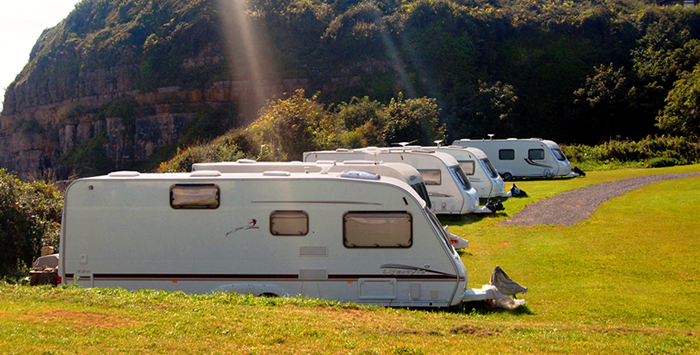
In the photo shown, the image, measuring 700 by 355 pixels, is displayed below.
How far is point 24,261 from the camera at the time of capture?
10938 millimetres

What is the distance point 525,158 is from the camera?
1259 inches

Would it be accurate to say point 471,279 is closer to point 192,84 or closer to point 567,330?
point 567,330

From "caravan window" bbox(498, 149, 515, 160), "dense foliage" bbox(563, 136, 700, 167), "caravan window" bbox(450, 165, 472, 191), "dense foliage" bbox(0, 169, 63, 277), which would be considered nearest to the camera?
"dense foliage" bbox(0, 169, 63, 277)

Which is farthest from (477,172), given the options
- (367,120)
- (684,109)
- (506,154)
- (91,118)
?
(91,118)

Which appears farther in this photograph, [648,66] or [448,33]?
[448,33]

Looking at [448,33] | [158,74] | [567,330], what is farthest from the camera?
[158,74]

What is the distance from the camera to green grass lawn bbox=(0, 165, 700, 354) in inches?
219

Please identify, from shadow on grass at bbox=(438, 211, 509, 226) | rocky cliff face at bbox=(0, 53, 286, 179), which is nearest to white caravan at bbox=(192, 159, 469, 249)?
shadow on grass at bbox=(438, 211, 509, 226)

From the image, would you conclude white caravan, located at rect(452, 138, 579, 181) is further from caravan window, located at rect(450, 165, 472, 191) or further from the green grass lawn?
the green grass lawn

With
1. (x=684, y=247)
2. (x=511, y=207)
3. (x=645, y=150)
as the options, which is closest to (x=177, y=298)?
(x=684, y=247)

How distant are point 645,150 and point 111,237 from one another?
1498 inches

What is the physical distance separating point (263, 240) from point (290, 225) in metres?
0.45

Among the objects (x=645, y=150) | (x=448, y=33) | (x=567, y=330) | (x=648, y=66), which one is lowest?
(x=567, y=330)

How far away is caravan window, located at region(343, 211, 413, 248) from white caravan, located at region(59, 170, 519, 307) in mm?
15
